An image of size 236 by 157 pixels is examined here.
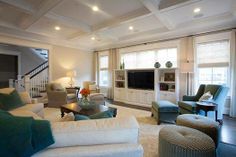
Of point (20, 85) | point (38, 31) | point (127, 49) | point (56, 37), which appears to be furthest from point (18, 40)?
point (127, 49)

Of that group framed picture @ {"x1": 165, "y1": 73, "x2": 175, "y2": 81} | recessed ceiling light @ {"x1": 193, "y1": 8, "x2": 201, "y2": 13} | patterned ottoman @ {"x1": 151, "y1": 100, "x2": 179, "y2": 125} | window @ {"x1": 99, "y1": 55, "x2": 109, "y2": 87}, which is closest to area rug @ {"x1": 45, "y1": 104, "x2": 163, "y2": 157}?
patterned ottoman @ {"x1": 151, "y1": 100, "x2": 179, "y2": 125}

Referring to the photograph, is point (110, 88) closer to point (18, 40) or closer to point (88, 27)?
point (88, 27)

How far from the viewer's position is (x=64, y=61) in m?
6.95

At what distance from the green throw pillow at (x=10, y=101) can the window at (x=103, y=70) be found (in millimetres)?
4928

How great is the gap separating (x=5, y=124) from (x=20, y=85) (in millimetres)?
6028

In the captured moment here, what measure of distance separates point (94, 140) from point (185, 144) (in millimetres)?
1268

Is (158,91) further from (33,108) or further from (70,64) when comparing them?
(70,64)

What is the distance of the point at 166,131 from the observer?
2154 millimetres

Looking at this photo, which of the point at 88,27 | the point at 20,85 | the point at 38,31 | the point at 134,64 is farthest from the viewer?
the point at 134,64

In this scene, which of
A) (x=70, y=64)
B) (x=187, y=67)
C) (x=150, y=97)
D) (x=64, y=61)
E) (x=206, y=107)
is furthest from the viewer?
(x=70, y=64)

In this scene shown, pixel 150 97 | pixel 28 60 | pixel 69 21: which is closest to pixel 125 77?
pixel 150 97

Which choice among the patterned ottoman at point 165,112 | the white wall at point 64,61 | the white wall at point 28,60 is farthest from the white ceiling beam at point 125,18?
the white wall at point 28,60

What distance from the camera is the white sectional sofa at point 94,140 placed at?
1.07 meters

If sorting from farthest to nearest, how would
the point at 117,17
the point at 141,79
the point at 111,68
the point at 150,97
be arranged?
1. the point at 111,68
2. the point at 141,79
3. the point at 150,97
4. the point at 117,17
